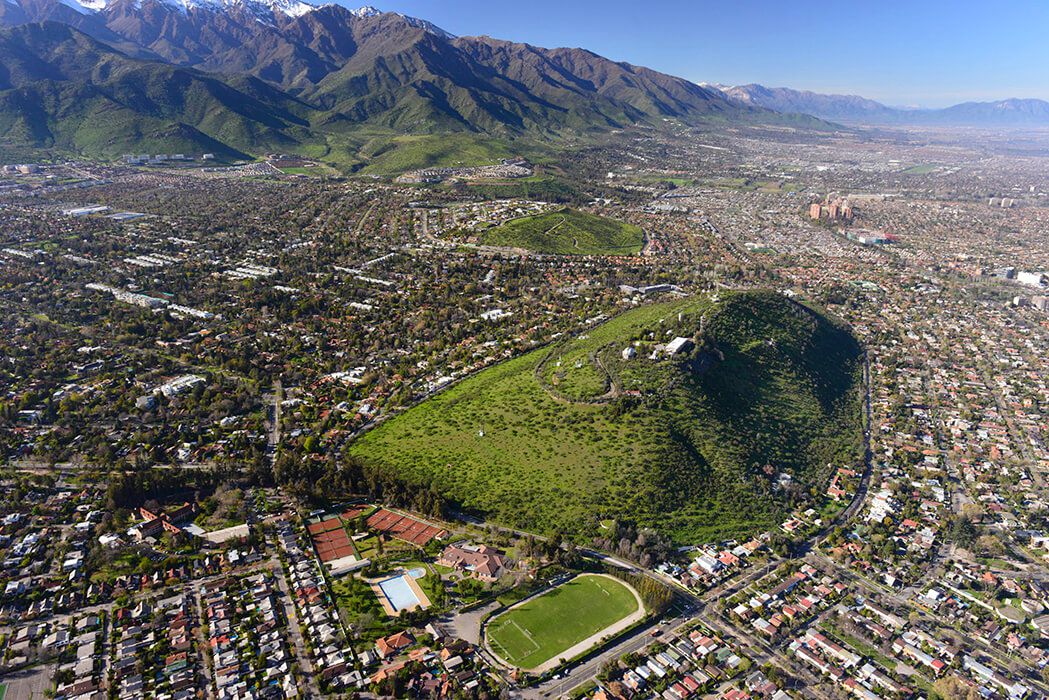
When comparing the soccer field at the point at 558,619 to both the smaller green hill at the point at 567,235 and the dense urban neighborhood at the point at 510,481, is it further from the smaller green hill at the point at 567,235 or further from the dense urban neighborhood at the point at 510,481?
the smaller green hill at the point at 567,235

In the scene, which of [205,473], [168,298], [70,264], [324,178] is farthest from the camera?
[324,178]

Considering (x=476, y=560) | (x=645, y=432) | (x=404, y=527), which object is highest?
(x=645, y=432)

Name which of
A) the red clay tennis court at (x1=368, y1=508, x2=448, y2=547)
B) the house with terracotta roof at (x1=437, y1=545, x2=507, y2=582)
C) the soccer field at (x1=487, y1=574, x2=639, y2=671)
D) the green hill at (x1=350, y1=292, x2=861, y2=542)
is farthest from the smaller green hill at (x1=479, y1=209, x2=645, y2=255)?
the soccer field at (x1=487, y1=574, x2=639, y2=671)

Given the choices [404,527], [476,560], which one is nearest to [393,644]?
[476,560]

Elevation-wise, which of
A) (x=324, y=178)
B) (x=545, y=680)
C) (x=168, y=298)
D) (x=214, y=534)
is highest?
(x=324, y=178)

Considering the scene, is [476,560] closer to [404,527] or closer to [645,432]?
[404,527]

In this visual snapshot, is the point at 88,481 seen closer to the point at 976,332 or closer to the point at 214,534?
the point at 214,534

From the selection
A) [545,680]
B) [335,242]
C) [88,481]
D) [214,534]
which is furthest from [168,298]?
[545,680]

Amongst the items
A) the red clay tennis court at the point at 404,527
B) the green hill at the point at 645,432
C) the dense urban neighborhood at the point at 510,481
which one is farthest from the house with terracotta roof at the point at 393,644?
the green hill at the point at 645,432
